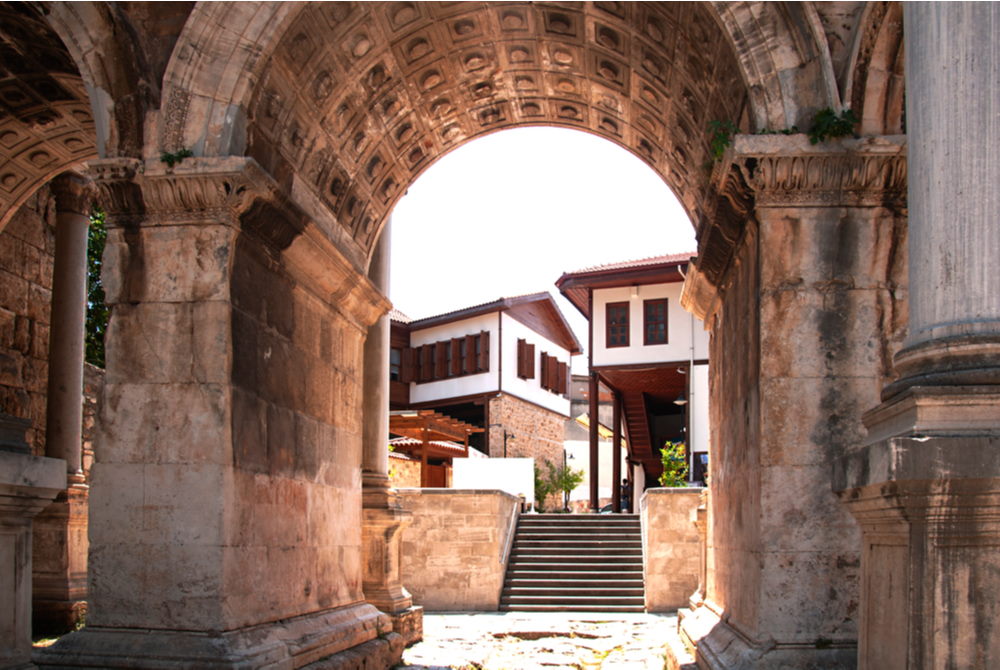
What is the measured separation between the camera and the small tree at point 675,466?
80.6 feet

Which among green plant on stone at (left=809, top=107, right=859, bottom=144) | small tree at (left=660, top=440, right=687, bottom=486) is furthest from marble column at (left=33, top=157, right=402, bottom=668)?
small tree at (left=660, top=440, right=687, bottom=486)

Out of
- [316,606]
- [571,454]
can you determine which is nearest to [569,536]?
[316,606]

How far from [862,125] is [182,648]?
5.97m

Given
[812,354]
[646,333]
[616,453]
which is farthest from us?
[616,453]

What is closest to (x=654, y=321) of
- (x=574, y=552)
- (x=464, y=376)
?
(x=464, y=376)

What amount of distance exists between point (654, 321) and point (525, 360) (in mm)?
8502

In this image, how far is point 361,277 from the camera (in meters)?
10.4

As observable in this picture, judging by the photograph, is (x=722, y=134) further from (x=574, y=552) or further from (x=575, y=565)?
(x=574, y=552)

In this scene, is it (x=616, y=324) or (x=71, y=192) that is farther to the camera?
(x=616, y=324)

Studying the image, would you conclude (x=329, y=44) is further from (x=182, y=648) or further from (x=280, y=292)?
(x=182, y=648)

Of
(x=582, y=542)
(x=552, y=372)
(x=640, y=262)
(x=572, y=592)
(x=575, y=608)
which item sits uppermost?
(x=640, y=262)

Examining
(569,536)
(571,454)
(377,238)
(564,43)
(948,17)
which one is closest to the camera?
(948,17)

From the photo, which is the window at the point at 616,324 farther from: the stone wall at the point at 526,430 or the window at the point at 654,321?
the stone wall at the point at 526,430

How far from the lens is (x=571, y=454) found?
4478cm
